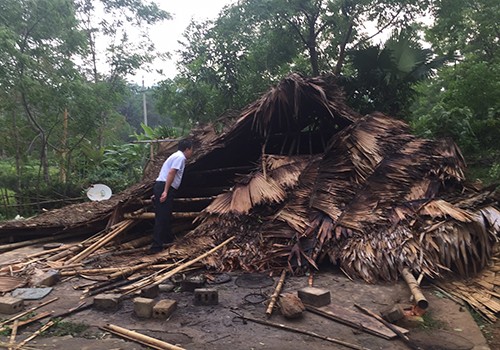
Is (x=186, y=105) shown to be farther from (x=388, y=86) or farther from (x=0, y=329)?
(x=0, y=329)

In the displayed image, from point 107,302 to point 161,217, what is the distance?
1856 millimetres

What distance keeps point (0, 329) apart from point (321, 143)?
5539 millimetres

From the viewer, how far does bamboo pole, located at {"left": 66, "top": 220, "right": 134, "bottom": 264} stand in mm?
5113

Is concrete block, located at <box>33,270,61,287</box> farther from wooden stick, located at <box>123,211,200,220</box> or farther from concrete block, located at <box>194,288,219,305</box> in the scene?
concrete block, located at <box>194,288,219,305</box>

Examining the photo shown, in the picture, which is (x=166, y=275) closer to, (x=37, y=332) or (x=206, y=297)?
(x=206, y=297)

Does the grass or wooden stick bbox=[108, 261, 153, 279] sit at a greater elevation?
wooden stick bbox=[108, 261, 153, 279]

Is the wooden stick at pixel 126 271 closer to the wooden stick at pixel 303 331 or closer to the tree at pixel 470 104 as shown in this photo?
the wooden stick at pixel 303 331

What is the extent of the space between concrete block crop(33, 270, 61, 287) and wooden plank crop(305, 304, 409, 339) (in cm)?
271

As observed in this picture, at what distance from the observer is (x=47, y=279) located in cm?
424

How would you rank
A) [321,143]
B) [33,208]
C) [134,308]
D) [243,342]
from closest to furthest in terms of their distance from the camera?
[243,342] < [134,308] < [321,143] < [33,208]

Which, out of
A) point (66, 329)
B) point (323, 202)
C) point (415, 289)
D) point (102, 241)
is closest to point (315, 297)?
point (415, 289)

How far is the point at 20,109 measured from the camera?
12.6m

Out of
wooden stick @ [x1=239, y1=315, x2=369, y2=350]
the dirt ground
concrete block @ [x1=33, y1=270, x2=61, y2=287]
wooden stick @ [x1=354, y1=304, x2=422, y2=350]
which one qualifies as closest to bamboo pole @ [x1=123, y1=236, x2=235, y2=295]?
the dirt ground

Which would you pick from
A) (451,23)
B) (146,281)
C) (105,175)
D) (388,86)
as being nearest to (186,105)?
(105,175)
